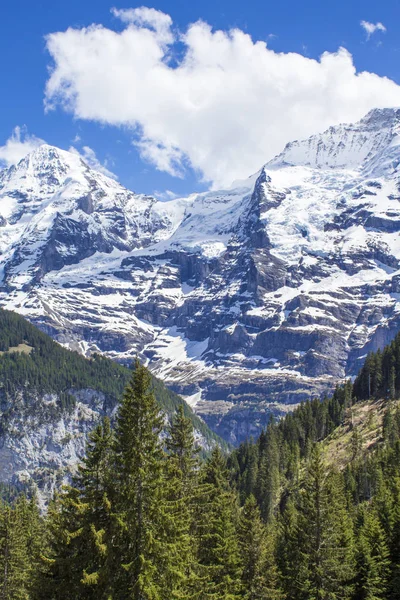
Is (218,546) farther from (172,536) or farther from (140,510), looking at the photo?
(140,510)

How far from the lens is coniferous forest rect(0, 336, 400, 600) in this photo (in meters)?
29.9

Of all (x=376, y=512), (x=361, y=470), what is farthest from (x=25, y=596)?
(x=361, y=470)

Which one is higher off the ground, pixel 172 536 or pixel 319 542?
pixel 319 542

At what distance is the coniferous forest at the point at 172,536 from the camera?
98.0 feet

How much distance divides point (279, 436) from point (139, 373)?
127m

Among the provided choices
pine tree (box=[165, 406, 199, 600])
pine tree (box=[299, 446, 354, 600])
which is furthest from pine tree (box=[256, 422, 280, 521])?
pine tree (box=[165, 406, 199, 600])

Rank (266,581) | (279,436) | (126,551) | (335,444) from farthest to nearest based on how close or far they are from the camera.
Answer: (279,436), (335,444), (266,581), (126,551)

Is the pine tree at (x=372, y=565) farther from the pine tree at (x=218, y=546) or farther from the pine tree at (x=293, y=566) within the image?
the pine tree at (x=218, y=546)

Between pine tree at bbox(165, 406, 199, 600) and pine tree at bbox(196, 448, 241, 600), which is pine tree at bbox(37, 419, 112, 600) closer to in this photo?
pine tree at bbox(165, 406, 199, 600)

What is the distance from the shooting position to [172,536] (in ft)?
101

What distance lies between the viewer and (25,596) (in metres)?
51.3

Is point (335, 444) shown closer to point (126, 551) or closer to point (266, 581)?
point (266, 581)

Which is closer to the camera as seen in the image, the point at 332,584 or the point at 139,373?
the point at 139,373

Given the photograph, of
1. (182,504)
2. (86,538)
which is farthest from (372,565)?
(86,538)
